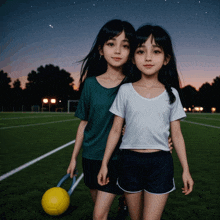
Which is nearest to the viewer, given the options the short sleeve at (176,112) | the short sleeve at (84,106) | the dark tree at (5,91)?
the short sleeve at (176,112)

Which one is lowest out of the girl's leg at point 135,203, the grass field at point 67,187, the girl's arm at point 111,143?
the grass field at point 67,187

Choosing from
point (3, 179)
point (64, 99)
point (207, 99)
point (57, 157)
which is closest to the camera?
point (3, 179)

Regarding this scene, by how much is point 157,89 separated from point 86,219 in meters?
2.22

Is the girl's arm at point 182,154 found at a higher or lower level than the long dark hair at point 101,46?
lower

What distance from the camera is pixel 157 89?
238cm

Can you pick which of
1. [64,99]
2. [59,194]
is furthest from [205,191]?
[64,99]

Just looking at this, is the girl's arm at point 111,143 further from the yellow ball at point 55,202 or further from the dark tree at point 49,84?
the dark tree at point 49,84

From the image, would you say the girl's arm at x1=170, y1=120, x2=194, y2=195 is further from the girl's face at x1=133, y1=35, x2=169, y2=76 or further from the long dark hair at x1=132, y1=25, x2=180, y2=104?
the girl's face at x1=133, y1=35, x2=169, y2=76

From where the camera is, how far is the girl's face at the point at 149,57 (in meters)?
2.34

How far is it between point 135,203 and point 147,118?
2.38 ft

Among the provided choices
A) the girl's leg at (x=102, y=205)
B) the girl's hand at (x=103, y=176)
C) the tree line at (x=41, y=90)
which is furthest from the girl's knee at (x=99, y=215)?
the tree line at (x=41, y=90)

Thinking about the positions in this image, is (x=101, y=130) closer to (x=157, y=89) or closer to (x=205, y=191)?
(x=157, y=89)

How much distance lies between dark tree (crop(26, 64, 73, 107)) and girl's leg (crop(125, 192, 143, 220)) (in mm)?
89556

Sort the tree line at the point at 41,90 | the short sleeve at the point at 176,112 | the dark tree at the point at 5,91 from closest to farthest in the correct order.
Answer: the short sleeve at the point at 176,112 < the dark tree at the point at 5,91 < the tree line at the point at 41,90
